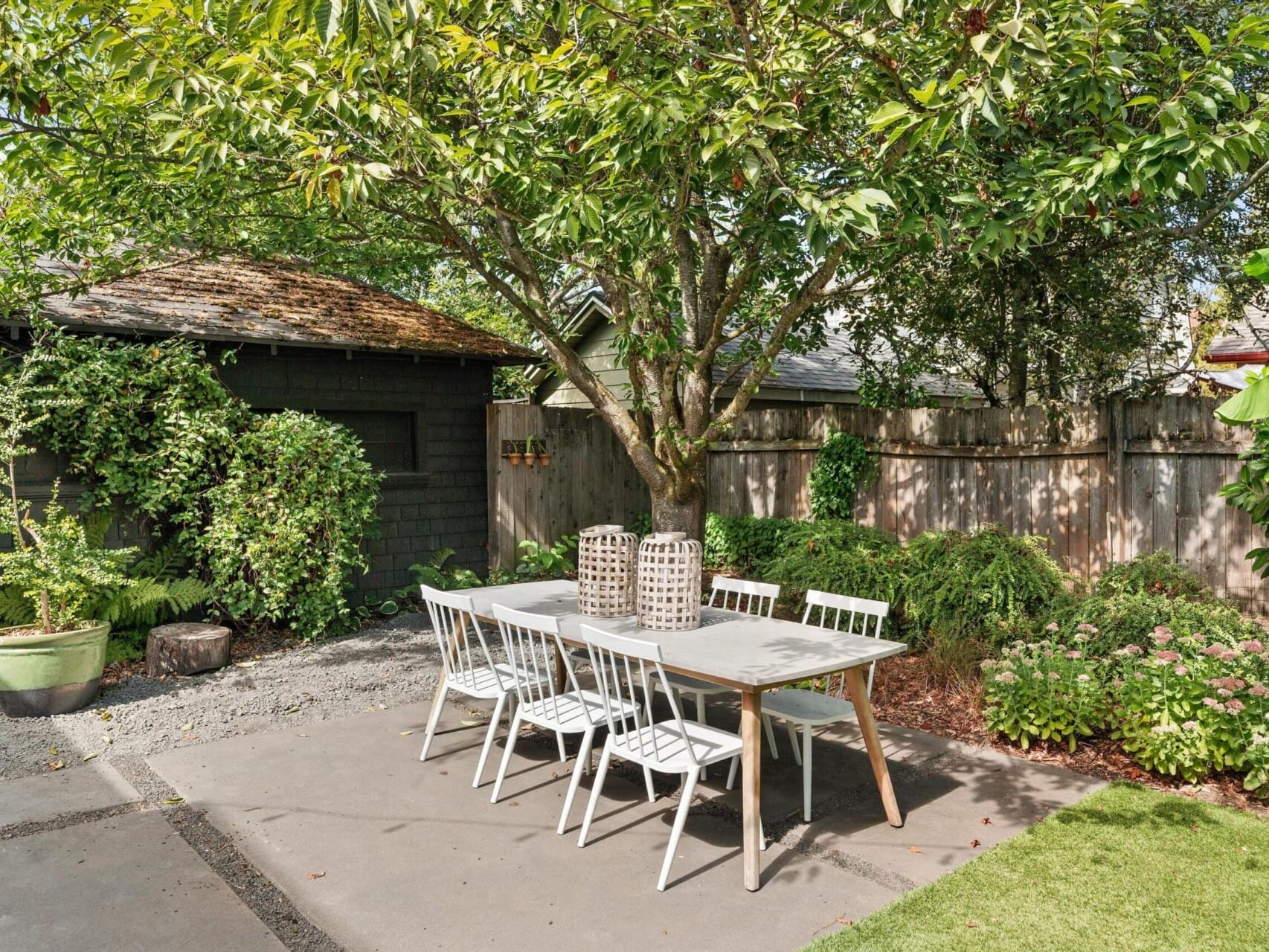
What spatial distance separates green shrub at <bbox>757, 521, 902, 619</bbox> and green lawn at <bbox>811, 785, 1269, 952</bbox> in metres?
2.84

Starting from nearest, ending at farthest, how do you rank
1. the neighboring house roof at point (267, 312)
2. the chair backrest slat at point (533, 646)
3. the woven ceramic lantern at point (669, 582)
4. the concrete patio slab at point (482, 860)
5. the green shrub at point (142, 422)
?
the concrete patio slab at point (482, 860) < the chair backrest slat at point (533, 646) < the woven ceramic lantern at point (669, 582) < the green shrub at point (142, 422) < the neighboring house roof at point (267, 312)

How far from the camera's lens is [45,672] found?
5.65m

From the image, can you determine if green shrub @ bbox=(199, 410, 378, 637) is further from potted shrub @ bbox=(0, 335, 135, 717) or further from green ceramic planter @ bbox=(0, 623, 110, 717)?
green ceramic planter @ bbox=(0, 623, 110, 717)

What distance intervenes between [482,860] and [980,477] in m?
5.98

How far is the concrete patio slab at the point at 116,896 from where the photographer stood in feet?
10.5

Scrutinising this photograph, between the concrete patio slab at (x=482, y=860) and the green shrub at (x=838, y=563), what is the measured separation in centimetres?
298

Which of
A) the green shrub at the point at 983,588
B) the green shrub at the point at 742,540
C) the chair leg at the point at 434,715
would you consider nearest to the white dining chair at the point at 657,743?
the chair leg at the point at 434,715

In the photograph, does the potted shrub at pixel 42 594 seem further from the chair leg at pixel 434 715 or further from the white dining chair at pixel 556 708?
the white dining chair at pixel 556 708

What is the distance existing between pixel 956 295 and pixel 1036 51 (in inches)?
175

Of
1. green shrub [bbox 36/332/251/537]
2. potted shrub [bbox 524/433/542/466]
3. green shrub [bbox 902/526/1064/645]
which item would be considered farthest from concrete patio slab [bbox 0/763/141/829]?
potted shrub [bbox 524/433/542/466]

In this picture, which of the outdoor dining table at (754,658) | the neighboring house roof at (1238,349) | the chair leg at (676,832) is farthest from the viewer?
the neighboring house roof at (1238,349)

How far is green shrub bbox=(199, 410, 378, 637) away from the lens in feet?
23.5

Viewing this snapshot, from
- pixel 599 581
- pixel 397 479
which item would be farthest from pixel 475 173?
pixel 397 479

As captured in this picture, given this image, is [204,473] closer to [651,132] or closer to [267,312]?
[267,312]
